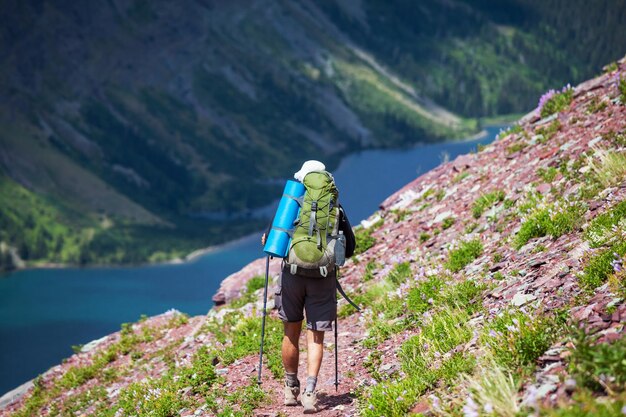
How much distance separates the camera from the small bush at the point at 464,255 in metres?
16.3

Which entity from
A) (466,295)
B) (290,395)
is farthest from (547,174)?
(290,395)

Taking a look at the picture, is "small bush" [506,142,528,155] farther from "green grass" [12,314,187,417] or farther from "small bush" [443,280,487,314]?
"green grass" [12,314,187,417]

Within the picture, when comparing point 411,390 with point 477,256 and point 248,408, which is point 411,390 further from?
point 477,256

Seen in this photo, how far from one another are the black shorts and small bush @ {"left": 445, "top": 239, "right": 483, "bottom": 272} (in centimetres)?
434

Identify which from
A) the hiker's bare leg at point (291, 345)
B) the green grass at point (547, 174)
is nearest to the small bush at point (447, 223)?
the green grass at point (547, 174)

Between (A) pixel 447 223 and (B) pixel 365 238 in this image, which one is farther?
(B) pixel 365 238

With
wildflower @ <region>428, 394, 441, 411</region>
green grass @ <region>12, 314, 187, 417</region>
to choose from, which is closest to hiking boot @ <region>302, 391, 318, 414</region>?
wildflower @ <region>428, 394, 441, 411</region>

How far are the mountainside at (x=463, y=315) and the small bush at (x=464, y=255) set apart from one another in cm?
4

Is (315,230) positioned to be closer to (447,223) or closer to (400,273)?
(400,273)

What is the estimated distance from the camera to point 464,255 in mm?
16594

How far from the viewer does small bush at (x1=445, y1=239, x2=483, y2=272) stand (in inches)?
643

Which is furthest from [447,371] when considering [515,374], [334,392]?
[334,392]

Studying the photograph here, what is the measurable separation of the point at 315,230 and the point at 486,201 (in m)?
7.81

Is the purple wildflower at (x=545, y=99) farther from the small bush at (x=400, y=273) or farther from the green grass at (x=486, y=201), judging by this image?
the small bush at (x=400, y=273)
